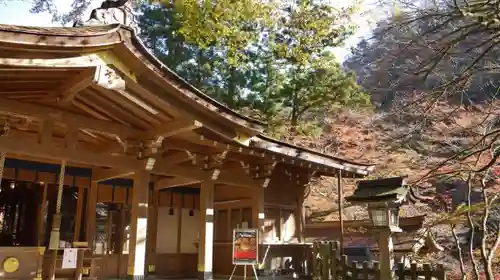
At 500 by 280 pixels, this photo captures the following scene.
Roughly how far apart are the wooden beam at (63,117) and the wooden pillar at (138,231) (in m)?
0.85

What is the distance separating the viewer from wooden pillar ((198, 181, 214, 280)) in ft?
27.4

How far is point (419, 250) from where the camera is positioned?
1016 centimetres

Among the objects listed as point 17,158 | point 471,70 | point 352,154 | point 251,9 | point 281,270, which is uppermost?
point 251,9

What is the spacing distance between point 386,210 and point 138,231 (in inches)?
167

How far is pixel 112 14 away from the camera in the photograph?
7.05m

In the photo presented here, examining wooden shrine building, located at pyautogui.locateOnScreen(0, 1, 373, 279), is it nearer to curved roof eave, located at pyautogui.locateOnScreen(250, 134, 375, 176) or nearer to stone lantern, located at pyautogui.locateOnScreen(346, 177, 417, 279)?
curved roof eave, located at pyautogui.locateOnScreen(250, 134, 375, 176)

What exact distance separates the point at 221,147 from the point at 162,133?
1.25 meters

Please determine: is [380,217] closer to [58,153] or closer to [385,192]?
[385,192]

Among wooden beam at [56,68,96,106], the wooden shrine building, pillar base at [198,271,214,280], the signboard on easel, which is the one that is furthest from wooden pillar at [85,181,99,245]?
the signboard on easel

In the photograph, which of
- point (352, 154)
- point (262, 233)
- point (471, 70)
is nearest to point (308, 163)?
point (262, 233)

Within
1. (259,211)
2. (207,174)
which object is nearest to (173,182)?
(207,174)

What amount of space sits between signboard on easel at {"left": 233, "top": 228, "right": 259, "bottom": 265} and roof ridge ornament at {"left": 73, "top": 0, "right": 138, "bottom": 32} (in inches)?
167

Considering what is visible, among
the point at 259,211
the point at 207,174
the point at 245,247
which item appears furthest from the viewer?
the point at 259,211

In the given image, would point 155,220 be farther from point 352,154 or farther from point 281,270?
point 352,154
